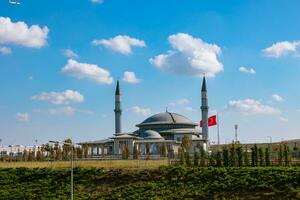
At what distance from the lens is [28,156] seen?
7025 cm

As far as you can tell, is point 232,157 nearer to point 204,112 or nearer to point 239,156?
point 239,156

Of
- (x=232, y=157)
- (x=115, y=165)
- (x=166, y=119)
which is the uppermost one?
(x=166, y=119)

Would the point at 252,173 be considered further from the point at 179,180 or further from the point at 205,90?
the point at 205,90

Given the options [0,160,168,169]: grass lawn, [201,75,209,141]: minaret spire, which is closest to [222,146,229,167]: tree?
[0,160,168,169]: grass lawn

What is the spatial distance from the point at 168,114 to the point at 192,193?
66.3 m

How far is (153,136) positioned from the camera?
8325 centimetres

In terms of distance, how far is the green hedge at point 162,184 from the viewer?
98.8 ft

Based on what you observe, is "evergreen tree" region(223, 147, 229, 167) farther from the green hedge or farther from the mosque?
the mosque

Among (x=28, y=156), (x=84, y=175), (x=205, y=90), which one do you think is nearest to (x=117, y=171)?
(x=84, y=175)

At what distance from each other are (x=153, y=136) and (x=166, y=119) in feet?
A: 40.1

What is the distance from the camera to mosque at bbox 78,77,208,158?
79.2 meters

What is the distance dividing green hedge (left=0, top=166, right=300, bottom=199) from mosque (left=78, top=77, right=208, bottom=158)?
32.3 m

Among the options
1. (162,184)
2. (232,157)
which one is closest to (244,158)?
(232,157)

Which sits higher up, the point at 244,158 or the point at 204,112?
the point at 204,112
